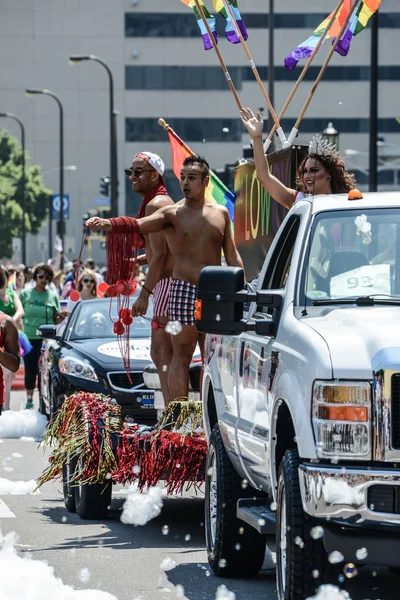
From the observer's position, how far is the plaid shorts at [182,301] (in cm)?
970

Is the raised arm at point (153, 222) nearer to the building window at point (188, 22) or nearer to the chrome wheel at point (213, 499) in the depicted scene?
the chrome wheel at point (213, 499)

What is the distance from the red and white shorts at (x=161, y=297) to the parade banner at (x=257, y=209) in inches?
41.7

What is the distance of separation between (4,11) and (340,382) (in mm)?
91428

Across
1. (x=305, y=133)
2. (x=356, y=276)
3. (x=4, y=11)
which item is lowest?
(x=356, y=276)

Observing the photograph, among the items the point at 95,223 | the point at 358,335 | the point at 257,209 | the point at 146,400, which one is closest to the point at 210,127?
the point at 146,400

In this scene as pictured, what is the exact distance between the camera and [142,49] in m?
92.4

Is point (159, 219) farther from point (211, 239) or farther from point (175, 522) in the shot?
point (175, 522)

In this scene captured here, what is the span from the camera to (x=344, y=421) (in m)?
5.62

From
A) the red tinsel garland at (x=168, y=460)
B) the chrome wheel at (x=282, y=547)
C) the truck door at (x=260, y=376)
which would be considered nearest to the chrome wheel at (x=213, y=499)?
the truck door at (x=260, y=376)

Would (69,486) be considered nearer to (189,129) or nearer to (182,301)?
(182,301)

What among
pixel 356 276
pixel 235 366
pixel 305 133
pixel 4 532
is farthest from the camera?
pixel 305 133

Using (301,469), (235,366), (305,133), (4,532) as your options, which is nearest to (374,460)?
(301,469)

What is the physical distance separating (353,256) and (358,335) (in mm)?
959

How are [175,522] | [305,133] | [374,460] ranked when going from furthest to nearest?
[305,133]
[175,522]
[374,460]
